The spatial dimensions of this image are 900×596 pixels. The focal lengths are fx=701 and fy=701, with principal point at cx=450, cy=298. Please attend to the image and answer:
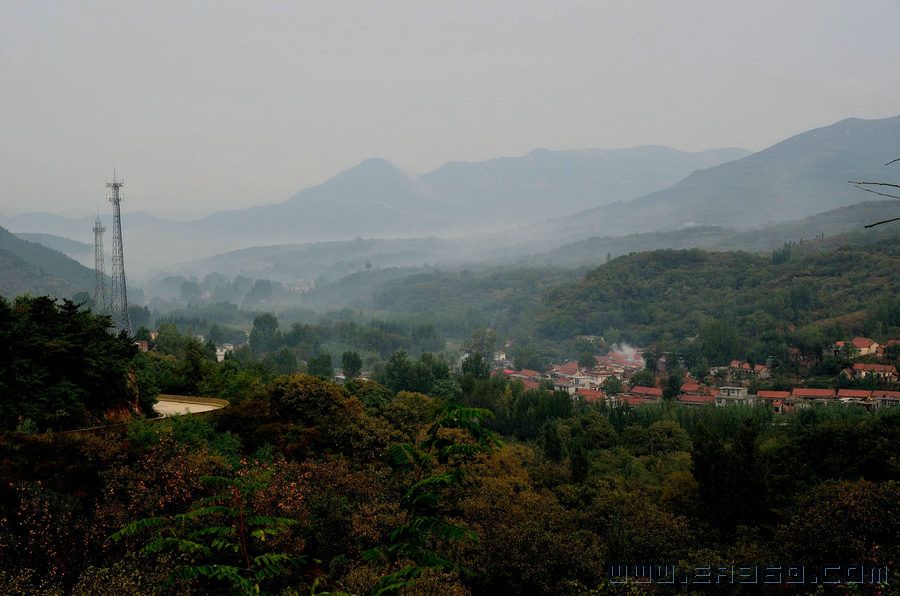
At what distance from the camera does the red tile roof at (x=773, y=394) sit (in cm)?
4203

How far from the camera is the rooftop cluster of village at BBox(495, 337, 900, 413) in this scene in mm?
40344

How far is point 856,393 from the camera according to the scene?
40.2m

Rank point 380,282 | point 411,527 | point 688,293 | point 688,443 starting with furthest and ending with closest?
point 380,282 < point 688,293 < point 688,443 < point 411,527

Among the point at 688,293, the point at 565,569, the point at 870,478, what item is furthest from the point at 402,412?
the point at 688,293

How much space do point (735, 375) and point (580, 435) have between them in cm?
3100

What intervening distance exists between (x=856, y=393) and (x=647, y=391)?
556 inches

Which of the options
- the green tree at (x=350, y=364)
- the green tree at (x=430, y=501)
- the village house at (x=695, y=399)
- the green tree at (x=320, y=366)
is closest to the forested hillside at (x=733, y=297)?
the village house at (x=695, y=399)

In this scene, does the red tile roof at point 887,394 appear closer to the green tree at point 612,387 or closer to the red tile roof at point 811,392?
the red tile roof at point 811,392

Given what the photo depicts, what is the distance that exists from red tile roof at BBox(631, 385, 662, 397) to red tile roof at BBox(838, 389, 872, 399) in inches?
471

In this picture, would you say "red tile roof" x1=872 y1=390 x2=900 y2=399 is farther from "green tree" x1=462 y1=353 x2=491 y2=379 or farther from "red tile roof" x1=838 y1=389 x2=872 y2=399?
"green tree" x1=462 y1=353 x2=491 y2=379

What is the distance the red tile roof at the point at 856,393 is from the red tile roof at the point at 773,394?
9.29ft

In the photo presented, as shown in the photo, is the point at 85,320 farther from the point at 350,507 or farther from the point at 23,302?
the point at 350,507

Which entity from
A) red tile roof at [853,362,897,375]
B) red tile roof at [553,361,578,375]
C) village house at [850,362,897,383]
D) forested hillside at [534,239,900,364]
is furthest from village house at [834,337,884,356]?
red tile roof at [553,361,578,375]

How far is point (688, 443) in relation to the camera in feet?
88.7
